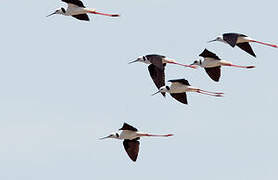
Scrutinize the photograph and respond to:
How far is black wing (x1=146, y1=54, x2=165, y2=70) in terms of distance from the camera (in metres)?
51.8

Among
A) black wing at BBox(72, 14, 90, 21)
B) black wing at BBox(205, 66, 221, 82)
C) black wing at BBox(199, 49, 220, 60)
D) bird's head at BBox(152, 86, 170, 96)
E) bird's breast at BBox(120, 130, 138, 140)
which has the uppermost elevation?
black wing at BBox(72, 14, 90, 21)

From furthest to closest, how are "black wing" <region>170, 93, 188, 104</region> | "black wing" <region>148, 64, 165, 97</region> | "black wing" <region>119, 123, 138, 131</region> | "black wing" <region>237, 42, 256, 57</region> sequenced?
1. "black wing" <region>170, 93, 188, 104</region>
2. "black wing" <region>237, 42, 256, 57</region>
3. "black wing" <region>148, 64, 165, 97</region>
4. "black wing" <region>119, 123, 138, 131</region>

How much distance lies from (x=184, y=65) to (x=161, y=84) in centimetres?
133

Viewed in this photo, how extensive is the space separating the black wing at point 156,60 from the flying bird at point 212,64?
1.59m

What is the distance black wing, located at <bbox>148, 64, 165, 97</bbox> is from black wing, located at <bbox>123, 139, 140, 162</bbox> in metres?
2.21

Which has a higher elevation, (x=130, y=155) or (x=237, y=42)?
(x=237, y=42)

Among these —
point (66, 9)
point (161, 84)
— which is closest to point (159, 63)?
point (161, 84)

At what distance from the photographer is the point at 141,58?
53.5 meters

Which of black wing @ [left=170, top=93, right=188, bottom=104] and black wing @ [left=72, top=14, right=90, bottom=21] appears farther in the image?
black wing @ [left=170, top=93, right=188, bottom=104]

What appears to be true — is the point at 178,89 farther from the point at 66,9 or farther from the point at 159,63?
the point at 66,9

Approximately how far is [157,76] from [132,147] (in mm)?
2794

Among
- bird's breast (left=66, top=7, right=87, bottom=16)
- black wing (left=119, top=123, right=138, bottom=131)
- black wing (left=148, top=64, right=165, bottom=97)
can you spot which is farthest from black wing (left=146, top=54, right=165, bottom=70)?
bird's breast (left=66, top=7, right=87, bottom=16)

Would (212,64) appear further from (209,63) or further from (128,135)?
(128,135)

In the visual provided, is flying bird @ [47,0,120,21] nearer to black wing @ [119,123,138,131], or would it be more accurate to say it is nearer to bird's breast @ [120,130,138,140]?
black wing @ [119,123,138,131]
